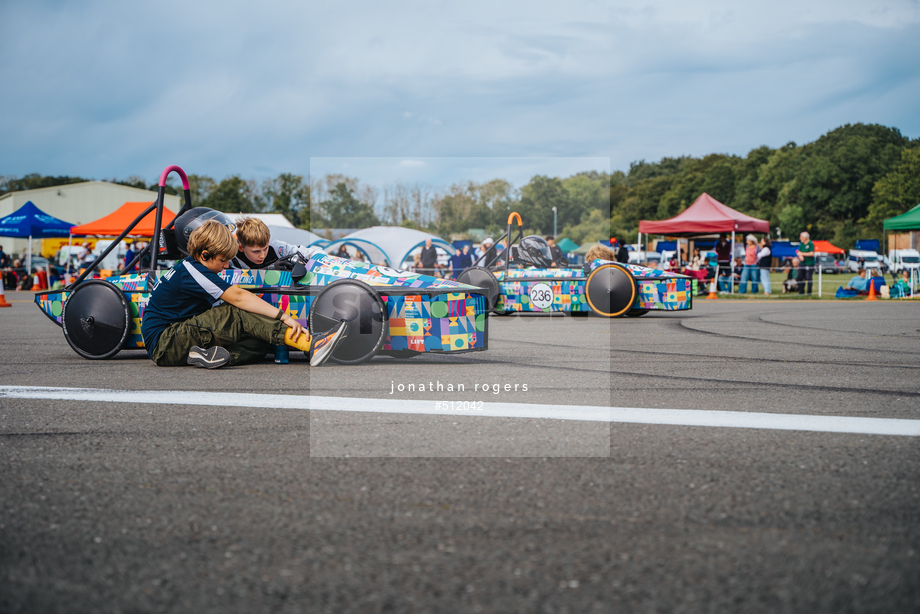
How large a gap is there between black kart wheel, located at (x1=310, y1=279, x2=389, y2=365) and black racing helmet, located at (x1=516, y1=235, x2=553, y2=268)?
510 cm

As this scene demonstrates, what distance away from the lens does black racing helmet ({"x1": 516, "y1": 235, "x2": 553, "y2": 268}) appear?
11.0 metres

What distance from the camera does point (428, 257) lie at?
24.3ft

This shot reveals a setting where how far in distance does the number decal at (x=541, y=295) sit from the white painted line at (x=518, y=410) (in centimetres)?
807

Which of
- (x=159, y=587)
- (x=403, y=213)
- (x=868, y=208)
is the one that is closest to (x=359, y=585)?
(x=159, y=587)

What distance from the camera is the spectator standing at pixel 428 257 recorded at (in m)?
6.93

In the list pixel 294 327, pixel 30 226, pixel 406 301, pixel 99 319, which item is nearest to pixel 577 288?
pixel 406 301

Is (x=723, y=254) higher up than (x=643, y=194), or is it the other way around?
(x=643, y=194)

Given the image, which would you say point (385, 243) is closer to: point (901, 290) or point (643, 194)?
point (901, 290)

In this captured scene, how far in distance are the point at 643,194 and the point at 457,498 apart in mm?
99938

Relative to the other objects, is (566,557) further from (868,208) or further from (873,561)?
(868,208)

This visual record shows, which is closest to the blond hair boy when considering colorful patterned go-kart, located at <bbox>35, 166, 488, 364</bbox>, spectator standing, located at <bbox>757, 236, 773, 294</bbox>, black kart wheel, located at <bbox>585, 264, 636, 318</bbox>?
colorful patterned go-kart, located at <bbox>35, 166, 488, 364</bbox>

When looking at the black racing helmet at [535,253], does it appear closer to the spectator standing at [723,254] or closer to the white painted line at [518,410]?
the white painted line at [518,410]

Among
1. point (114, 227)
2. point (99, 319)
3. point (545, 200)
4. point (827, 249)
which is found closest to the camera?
point (545, 200)

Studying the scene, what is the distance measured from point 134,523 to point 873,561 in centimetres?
200
